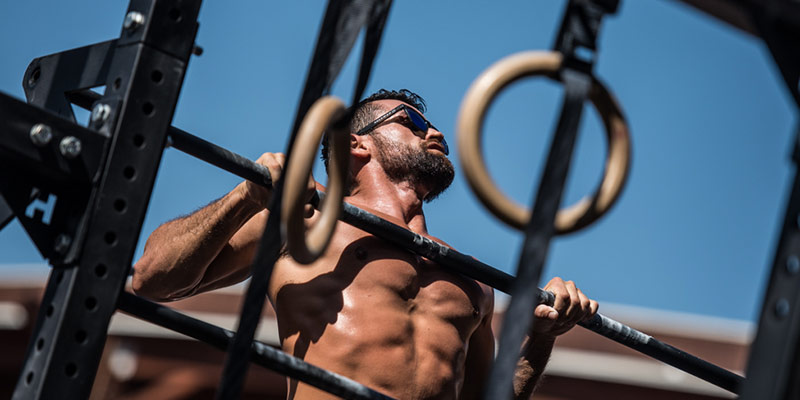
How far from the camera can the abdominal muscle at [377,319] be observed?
2.73 metres

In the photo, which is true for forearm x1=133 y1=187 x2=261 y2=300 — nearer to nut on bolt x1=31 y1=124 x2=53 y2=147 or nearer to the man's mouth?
nut on bolt x1=31 y1=124 x2=53 y2=147

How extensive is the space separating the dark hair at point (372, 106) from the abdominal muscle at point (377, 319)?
954mm

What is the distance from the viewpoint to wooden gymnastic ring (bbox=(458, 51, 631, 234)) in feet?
3.50

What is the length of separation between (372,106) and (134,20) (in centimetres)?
220

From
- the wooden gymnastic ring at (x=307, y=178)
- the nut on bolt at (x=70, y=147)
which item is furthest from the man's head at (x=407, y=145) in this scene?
the wooden gymnastic ring at (x=307, y=178)

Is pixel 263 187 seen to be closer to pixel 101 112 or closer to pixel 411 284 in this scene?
pixel 101 112

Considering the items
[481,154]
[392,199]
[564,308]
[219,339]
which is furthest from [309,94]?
[392,199]

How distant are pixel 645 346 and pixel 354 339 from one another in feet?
2.69

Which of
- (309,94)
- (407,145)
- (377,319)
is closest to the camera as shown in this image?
(309,94)

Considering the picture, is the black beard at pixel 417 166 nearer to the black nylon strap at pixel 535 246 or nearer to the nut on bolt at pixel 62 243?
the nut on bolt at pixel 62 243

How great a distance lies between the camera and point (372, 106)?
12.8 feet

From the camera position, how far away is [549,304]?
8.98 feet

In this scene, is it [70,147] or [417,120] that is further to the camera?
[417,120]

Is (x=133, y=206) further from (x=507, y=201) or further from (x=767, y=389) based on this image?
(x=767, y=389)
